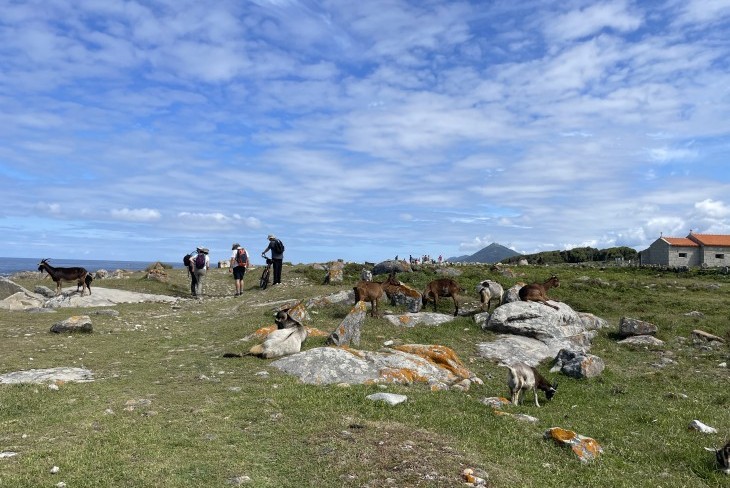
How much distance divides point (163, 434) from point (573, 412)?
930cm

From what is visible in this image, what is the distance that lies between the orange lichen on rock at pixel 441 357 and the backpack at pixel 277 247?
18.2 m

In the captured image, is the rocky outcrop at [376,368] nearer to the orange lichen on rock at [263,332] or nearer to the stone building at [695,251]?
the orange lichen on rock at [263,332]

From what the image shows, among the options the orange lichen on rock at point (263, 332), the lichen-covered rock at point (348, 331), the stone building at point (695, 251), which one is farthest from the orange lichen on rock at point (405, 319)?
the stone building at point (695, 251)

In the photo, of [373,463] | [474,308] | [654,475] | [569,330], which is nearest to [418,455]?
[373,463]

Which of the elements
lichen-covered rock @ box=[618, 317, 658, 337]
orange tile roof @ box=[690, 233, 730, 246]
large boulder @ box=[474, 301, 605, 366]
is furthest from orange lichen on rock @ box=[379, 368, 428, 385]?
orange tile roof @ box=[690, 233, 730, 246]

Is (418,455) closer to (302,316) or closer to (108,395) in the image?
(108,395)

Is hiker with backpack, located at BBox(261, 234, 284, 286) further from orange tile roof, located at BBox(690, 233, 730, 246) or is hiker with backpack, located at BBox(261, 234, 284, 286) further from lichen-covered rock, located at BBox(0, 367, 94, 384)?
orange tile roof, located at BBox(690, 233, 730, 246)

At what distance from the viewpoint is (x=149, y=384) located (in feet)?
40.7

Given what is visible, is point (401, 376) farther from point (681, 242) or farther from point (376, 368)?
point (681, 242)

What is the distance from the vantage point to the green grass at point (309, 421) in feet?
25.0

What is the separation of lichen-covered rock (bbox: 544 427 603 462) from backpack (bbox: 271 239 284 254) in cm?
2501

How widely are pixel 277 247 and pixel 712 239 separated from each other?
6779cm

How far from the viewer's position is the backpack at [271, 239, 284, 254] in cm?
3297

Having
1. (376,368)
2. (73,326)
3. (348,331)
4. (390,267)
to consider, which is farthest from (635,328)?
(73,326)
